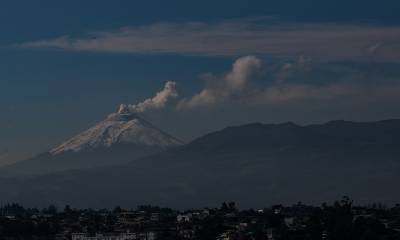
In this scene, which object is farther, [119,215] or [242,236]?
[119,215]

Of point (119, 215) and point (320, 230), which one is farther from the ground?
point (119, 215)

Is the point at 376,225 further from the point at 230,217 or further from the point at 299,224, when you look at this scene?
the point at 230,217

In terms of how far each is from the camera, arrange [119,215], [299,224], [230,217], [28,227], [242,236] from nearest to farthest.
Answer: [242,236]
[299,224]
[28,227]
[230,217]
[119,215]

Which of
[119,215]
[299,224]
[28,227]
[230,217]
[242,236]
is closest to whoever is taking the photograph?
[242,236]

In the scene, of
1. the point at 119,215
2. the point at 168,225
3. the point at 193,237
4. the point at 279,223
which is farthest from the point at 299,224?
the point at 119,215

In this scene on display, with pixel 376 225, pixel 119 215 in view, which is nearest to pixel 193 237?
pixel 376 225

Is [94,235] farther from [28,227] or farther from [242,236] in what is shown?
[242,236]
